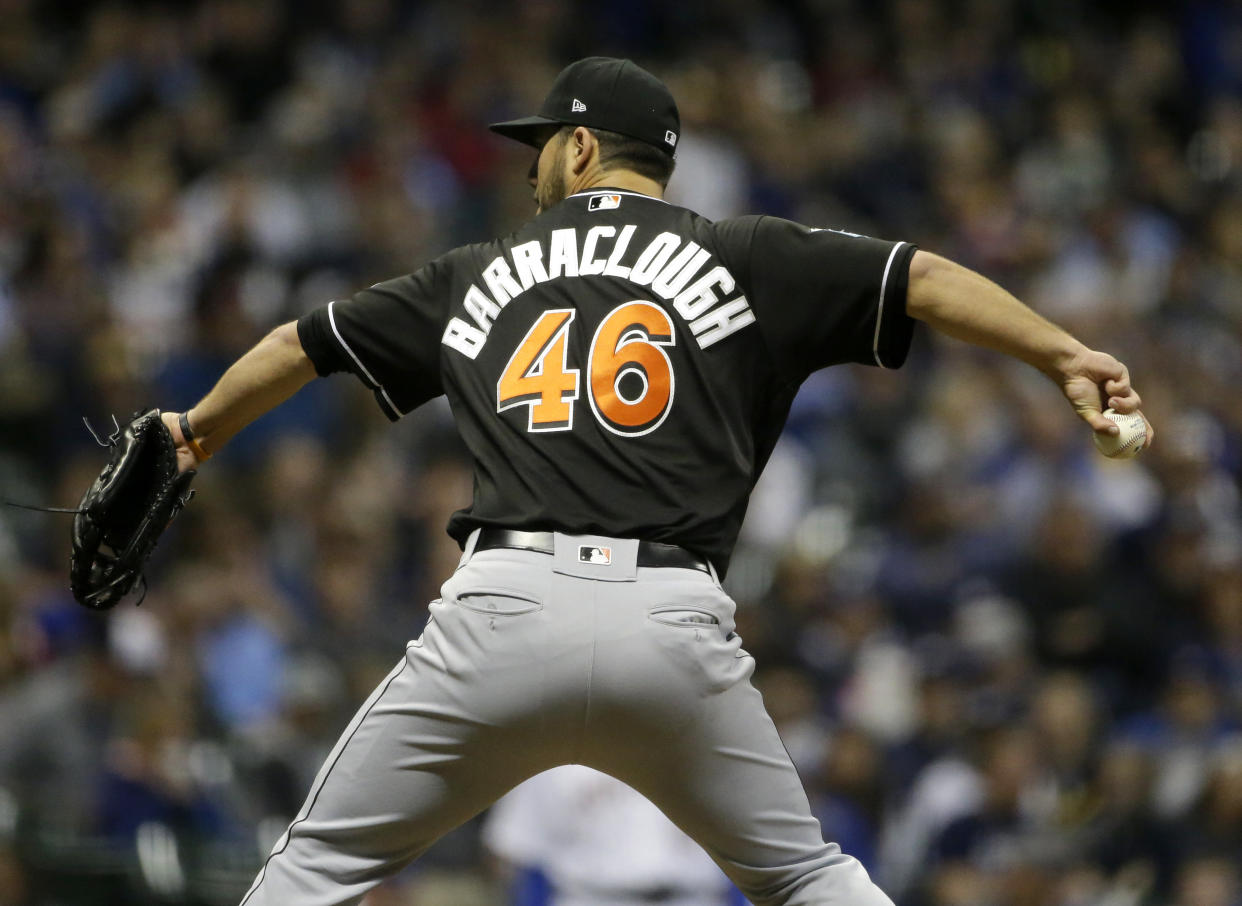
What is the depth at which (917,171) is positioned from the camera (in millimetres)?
10977

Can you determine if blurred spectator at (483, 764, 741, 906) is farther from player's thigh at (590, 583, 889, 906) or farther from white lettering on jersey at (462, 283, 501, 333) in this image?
white lettering on jersey at (462, 283, 501, 333)

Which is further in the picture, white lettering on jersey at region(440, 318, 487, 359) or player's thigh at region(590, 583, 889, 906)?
white lettering on jersey at region(440, 318, 487, 359)

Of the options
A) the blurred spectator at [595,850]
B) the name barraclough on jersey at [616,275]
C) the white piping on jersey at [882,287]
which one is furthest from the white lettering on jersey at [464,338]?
the blurred spectator at [595,850]

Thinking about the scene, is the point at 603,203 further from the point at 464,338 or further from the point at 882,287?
the point at 882,287

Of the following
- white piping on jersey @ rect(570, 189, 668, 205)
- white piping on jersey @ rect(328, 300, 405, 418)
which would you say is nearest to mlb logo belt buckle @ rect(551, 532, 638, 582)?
white piping on jersey @ rect(328, 300, 405, 418)

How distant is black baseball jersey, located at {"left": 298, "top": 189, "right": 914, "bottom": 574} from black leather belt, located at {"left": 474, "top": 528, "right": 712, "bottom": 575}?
0.02 metres

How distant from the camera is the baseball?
3.34m

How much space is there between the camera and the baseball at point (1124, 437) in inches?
132

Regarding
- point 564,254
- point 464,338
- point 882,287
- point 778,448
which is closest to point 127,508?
point 464,338

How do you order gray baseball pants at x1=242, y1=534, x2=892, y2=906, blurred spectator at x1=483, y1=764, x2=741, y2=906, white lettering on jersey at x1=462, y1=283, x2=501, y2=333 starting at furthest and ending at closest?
blurred spectator at x1=483, y1=764, x2=741, y2=906
white lettering on jersey at x1=462, y1=283, x2=501, y2=333
gray baseball pants at x1=242, y1=534, x2=892, y2=906

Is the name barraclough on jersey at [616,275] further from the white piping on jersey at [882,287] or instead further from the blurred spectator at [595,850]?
the blurred spectator at [595,850]

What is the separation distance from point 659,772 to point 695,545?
17.7 inches

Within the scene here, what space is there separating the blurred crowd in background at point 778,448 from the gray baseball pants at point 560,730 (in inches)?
131

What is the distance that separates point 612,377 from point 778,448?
5.92m
